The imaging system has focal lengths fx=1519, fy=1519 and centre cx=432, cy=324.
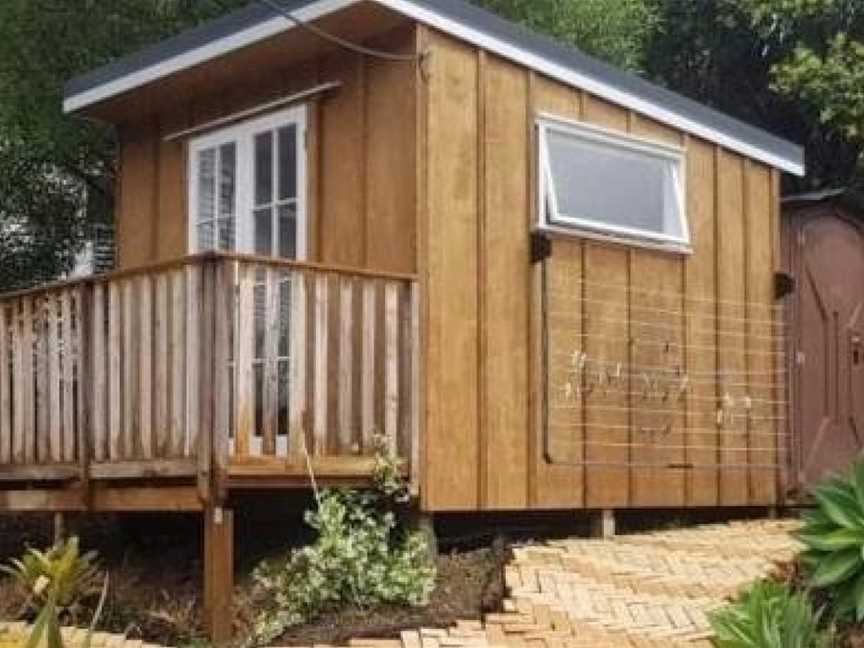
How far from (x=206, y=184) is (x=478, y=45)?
244 centimetres

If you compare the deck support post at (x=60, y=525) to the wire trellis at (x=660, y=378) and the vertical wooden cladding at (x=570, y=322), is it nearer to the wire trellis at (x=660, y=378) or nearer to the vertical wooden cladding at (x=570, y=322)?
the vertical wooden cladding at (x=570, y=322)

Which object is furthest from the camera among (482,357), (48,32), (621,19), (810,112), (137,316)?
(810,112)

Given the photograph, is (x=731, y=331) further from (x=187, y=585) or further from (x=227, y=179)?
(x=187, y=585)

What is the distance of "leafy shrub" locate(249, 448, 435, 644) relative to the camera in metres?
7.77

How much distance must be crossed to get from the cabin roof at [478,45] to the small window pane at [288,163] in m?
0.72

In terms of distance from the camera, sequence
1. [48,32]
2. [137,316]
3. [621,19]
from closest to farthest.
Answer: [137,316]
[48,32]
[621,19]

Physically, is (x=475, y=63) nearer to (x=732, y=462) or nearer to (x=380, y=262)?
(x=380, y=262)

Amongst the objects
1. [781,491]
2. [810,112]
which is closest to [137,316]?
[781,491]

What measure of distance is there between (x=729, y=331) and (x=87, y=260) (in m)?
8.50

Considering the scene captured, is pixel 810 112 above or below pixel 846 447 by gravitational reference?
above

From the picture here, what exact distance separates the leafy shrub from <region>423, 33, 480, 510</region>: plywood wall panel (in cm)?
49

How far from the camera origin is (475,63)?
9156 mm

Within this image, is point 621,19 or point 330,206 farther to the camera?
point 621,19

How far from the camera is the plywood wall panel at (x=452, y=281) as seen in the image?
28.6 ft
